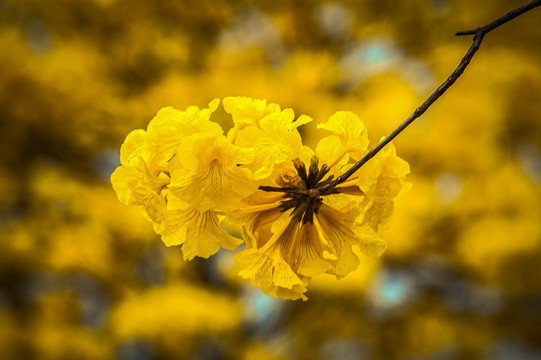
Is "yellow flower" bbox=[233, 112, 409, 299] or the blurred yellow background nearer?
"yellow flower" bbox=[233, 112, 409, 299]

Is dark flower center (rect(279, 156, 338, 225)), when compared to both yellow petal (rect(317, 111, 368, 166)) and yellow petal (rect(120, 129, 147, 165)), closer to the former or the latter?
yellow petal (rect(317, 111, 368, 166))

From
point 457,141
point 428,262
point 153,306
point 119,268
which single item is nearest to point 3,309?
point 119,268

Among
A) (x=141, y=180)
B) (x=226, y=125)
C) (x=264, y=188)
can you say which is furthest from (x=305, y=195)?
(x=226, y=125)

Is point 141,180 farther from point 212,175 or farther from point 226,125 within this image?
point 226,125

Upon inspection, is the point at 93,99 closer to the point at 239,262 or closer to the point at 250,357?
the point at 250,357

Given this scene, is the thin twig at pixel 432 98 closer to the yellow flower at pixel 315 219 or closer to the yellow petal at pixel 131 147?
the yellow flower at pixel 315 219

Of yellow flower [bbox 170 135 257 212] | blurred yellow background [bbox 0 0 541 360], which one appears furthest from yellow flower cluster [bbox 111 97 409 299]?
blurred yellow background [bbox 0 0 541 360]

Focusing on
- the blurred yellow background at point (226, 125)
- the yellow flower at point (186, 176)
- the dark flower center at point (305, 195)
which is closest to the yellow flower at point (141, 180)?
the yellow flower at point (186, 176)
